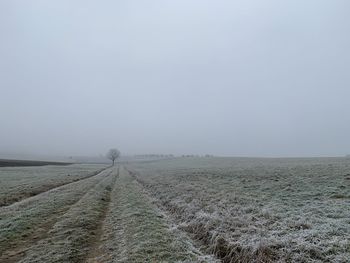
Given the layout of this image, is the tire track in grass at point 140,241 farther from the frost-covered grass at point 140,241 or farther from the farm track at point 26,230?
the farm track at point 26,230

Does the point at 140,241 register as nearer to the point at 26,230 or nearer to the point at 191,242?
the point at 191,242

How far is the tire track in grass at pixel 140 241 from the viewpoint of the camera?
916cm

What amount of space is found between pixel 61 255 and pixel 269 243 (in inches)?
293

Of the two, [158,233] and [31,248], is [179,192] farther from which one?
[31,248]

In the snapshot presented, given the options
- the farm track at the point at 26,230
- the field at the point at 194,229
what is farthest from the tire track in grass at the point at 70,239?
the farm track at the point at 26,230

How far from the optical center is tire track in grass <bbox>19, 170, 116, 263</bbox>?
377 inches

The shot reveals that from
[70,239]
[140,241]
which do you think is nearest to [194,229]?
[140,241]

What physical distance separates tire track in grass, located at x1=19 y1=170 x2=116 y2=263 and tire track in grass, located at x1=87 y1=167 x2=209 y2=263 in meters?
0.53

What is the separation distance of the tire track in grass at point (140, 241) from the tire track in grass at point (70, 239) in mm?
533

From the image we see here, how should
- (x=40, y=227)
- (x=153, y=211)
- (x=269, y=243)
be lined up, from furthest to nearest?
1. (x=153, y=211)
2. (x=40, y=227)
3. (x=269, y=243)

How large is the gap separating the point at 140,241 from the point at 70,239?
3248mm

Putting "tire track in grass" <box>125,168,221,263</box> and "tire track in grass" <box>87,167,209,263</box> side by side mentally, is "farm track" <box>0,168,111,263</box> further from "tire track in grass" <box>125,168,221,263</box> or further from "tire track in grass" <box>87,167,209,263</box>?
"tire track in grass" <box>125,168,221,263</box>

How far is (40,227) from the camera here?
13.8 meters

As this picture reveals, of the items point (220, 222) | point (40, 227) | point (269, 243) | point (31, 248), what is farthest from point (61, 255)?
point (269, 243)
